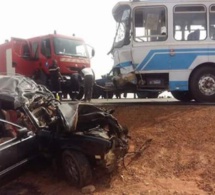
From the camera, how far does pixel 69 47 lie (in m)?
15.6

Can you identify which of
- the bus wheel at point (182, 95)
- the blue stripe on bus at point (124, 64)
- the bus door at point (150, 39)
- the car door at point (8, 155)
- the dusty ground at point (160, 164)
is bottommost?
the dusty ground at point (160, 164)

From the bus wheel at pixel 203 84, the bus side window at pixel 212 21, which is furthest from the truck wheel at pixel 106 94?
the bus side window at pixel 212 21

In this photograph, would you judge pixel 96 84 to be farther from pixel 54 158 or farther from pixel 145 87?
pixel 54 158

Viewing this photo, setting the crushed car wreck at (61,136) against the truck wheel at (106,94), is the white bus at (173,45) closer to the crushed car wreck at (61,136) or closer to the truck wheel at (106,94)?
the truck wheel at (106,94)

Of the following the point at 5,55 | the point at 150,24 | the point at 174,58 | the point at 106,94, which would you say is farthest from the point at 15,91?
the point at 5,55

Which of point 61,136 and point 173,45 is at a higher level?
point 173,45

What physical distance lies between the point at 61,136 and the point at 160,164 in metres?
1.92

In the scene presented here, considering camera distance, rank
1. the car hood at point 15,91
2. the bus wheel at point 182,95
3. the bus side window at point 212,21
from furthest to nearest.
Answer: the bus wheel at point 182,95 < the bus side window at point 212,21 < the car hood at point 15,91

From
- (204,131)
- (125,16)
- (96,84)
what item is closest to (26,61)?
(96,84)

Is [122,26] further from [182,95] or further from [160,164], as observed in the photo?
[160,164]

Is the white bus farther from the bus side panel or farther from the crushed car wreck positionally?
the bus side panel

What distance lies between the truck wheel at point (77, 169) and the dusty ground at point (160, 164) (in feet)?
0.51

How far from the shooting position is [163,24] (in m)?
10.4

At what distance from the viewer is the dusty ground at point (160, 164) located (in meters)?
5.94
